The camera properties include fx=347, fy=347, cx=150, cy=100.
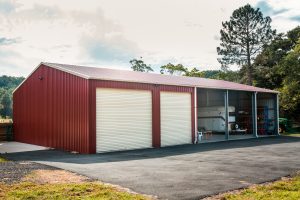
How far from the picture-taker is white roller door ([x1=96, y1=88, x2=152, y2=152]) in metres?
17.8

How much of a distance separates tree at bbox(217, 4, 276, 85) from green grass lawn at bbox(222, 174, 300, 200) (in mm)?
41534

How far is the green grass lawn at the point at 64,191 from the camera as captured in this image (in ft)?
25.1

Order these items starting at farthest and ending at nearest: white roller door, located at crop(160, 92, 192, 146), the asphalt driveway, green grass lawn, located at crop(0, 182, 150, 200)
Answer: white roller door, located at crop(160, 92, 192, 146), the asphalt driveway, green grass lawn, located at crop(0, 182, 150, 200)

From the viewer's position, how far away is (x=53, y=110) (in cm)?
2014

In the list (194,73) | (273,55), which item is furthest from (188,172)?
(194,73)

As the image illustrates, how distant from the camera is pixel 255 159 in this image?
45.4 ft

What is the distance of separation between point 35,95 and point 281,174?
1698cm

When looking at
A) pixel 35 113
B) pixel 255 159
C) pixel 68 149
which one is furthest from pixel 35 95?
pixel 255 159

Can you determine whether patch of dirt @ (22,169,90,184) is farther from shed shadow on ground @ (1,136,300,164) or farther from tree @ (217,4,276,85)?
tree @ (217,4,276,85)

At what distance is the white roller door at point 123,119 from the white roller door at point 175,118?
1.18 meters

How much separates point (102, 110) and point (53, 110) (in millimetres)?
3926

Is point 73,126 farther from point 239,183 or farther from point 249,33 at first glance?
point 249,33

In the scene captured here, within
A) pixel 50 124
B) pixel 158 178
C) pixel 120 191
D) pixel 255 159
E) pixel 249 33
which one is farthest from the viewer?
pixel 249 33

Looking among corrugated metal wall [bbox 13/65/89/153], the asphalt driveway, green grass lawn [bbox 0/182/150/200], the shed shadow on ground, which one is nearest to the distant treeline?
corrugated metal wall [bbox 13/65/89/153]
